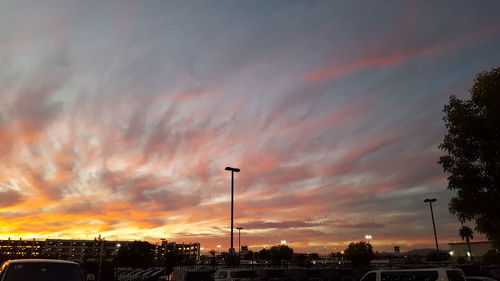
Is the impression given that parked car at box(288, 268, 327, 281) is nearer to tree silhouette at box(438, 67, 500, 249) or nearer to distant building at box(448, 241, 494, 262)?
tree silhouette at box(438, 67, 500, 249)

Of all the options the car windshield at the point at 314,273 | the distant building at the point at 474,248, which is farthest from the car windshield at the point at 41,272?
the distant building at the point at 474,248

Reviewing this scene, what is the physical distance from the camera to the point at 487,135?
43.2ft

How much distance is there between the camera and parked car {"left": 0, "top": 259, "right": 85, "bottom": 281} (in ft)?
30.9

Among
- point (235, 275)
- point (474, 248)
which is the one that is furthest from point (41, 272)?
point (474, 248)

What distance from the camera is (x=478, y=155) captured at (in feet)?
43.9

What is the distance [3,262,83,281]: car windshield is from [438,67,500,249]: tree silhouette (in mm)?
13084

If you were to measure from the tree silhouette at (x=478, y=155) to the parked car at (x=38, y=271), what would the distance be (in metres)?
13.1

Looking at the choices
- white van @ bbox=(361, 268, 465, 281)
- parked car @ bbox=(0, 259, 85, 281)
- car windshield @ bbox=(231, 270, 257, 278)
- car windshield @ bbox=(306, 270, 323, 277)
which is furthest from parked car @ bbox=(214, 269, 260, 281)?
parked car @ bbox=(0, 259, 85, 281)

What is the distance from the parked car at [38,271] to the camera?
371 inches

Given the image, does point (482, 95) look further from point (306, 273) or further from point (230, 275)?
point (306, 273)

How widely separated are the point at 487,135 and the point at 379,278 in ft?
24.3

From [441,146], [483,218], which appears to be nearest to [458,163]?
[441,146]

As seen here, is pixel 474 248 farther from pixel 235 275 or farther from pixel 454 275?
pixel 454 275

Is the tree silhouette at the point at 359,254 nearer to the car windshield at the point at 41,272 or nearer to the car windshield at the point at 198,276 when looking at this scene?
the car windshield at the point at 198,276
